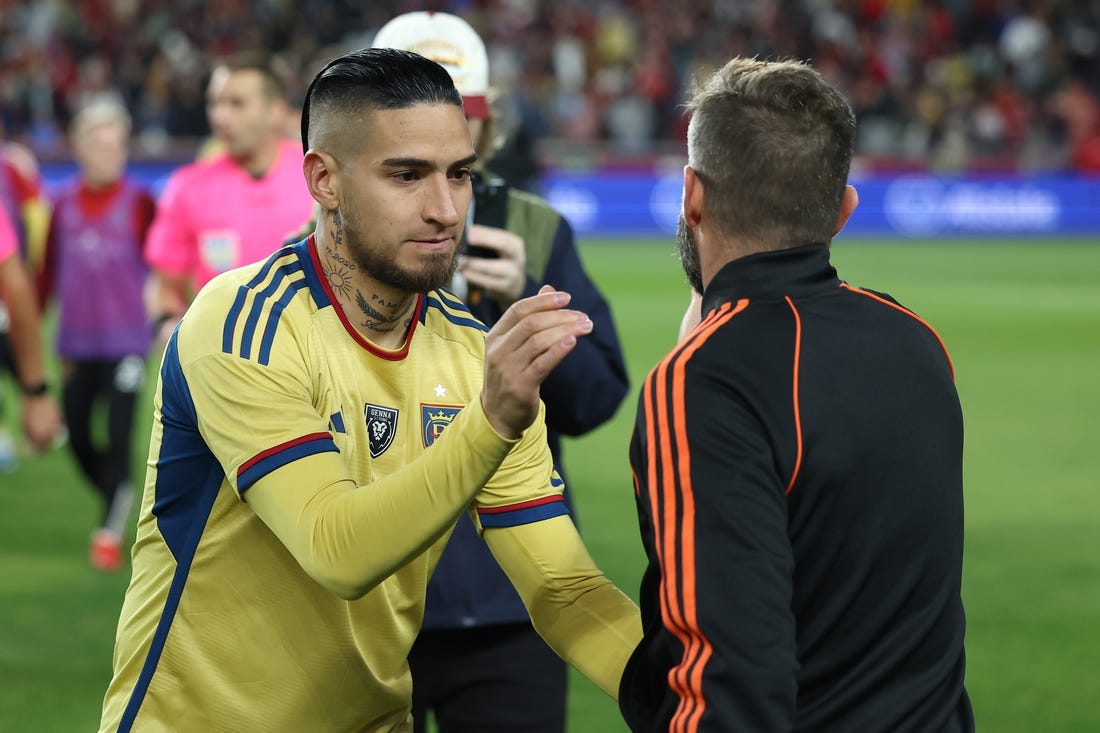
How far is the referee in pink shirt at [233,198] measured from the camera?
7148mm

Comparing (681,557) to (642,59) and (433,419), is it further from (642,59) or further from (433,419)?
(642,59)

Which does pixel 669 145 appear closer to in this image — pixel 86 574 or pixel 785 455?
pixel 86 574

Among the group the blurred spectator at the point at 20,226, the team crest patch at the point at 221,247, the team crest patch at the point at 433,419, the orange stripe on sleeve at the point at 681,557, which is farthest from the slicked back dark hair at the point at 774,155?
the blurred spectator at the point at 20,226

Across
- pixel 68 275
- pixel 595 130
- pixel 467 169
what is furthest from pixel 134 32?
pixel 467 169

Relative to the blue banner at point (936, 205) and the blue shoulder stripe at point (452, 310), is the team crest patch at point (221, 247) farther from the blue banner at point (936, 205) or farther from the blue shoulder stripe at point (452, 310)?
the blue banner at point (936, 205)

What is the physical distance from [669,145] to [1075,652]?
21.1 m

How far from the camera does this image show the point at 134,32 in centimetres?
2836

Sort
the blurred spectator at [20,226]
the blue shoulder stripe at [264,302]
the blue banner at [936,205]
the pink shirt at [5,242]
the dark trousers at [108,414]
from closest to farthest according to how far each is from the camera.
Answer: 1. the blue shoulder stripe at [264,302]
2. the pink shirt at [5,242]
3. the dark trousers at [108,414]
4. the blurred spectator at [20,226]
5. the blue banner at [936,205]

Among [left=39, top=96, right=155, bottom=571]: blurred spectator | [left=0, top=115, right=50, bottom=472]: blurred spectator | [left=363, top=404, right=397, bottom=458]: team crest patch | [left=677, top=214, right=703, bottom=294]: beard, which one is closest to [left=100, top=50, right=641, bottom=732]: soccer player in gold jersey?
[left=363, top=404, right=397, bottom=458]: team crest patch

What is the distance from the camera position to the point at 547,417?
4.09 meters

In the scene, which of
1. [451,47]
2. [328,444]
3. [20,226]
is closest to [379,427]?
[328,444]

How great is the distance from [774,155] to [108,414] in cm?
685

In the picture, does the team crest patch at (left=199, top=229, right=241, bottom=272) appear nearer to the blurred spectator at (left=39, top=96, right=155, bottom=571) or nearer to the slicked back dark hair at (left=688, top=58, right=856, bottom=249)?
the blurred spectator at (left=39, top=96, right=155, bottom=571)

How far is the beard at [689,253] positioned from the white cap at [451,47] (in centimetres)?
155
